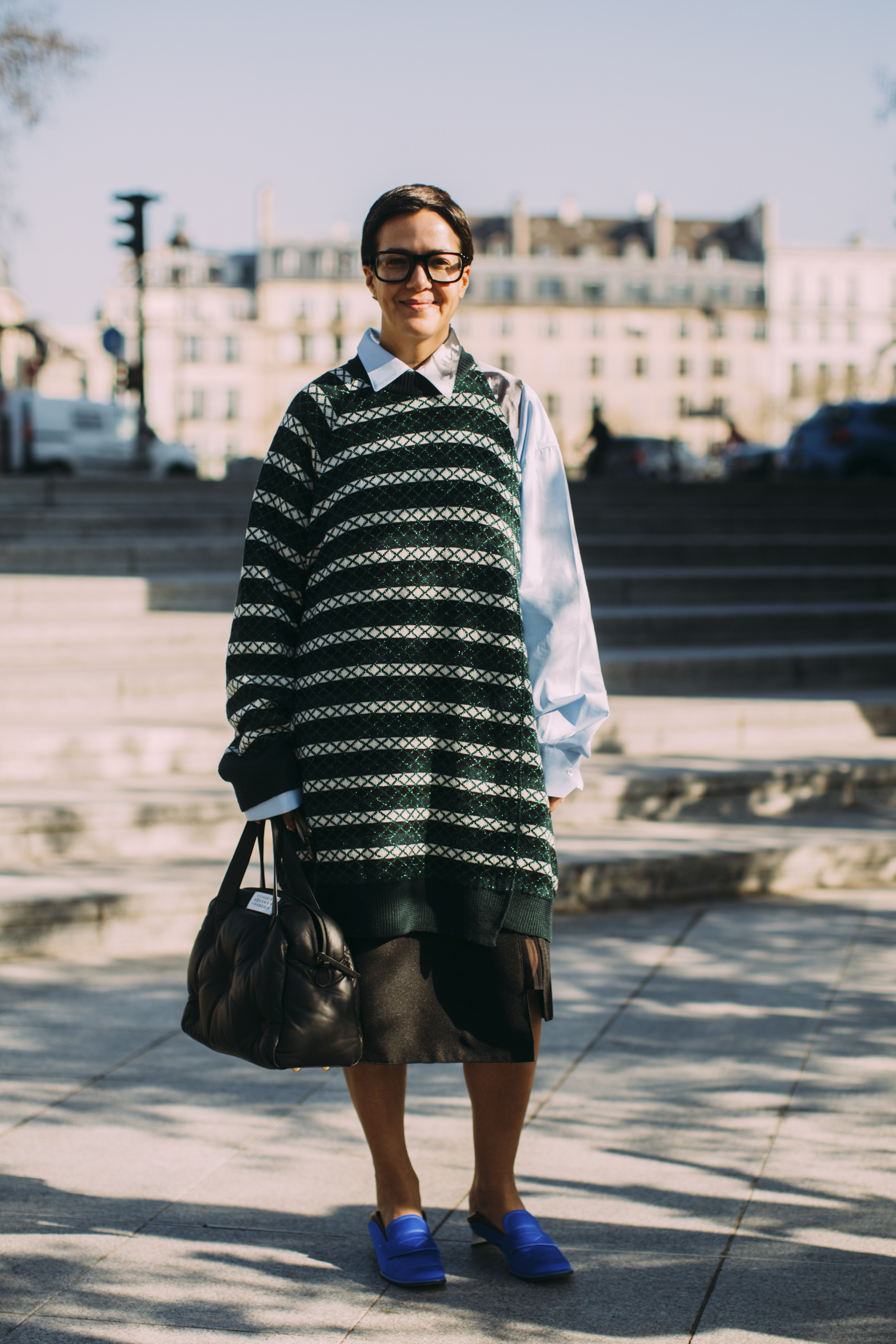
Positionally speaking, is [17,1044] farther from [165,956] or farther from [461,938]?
[461,938]

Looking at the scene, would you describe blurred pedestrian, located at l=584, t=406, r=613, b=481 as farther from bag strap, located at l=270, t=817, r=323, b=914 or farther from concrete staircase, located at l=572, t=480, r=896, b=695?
bag strap, located at l=270, t=817, r=323, b=914

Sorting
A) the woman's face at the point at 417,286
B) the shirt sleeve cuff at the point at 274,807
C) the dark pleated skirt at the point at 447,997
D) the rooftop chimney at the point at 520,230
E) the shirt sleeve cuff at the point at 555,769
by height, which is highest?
the rooftop chimney at the point at 520,230

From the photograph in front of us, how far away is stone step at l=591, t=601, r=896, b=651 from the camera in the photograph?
927cm

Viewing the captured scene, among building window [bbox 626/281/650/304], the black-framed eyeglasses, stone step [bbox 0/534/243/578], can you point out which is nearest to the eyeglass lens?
the black-framed eyeglasses

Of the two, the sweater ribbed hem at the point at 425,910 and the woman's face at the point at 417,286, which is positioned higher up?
the woman's face at the point at 417,286

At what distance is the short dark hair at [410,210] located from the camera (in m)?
2.41

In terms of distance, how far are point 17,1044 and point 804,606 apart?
807 cm

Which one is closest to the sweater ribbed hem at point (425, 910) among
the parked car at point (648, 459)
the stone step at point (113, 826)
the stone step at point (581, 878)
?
the stone step at point (581, 878)

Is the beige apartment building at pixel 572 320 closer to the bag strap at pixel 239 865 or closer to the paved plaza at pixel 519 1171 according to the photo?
the paved plaza at pixel 519 1171

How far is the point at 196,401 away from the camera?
266ft

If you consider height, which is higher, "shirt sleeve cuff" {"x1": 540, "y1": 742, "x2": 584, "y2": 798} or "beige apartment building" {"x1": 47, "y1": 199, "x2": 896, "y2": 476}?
"beige apartment building" {"x1": 47, "y1": 199, "x2": 896, "y2": 476}

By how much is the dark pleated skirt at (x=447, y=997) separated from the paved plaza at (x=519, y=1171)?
0.46 m

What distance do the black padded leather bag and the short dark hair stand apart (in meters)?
1.08

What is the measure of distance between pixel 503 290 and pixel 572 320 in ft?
15.4
